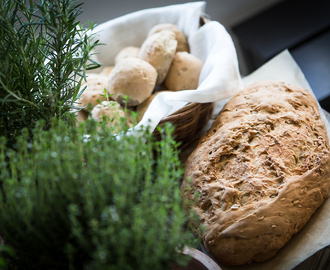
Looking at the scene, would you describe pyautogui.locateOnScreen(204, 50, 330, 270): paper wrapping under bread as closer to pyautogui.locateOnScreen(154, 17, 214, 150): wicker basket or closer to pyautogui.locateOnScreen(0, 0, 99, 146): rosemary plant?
pyautogui.locateOnScreen(154, 17, 214, 150): wicker basket

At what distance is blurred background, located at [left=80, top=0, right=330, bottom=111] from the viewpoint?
1573 mm

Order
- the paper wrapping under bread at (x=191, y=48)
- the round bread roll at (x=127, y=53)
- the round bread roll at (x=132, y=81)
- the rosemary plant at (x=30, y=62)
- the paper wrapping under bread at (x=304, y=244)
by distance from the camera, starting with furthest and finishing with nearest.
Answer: the round bread roll at (x=127, y=53) → the round bread roll at (x=132, y=81) → the paper wrapping under bread at (x=191, y=48) → the paper wrapping under bread at (x=304, y=244) → the rosemary plant at (x=30, y=62)

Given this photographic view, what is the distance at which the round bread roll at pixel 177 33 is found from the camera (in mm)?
1464

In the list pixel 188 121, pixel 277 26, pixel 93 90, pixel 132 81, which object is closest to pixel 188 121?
pixel 188 121

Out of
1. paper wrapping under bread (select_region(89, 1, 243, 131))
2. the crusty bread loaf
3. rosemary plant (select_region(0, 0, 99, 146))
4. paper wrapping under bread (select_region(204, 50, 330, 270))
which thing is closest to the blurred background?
paper wrapping under bread (select_region(89, 1, 243, 131))

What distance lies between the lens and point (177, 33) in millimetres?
1461

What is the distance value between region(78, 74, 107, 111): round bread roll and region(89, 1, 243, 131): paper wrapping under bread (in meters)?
0.12

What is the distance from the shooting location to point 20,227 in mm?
513

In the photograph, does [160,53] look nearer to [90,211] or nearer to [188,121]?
[188,121]

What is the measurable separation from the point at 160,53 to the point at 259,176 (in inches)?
26.7

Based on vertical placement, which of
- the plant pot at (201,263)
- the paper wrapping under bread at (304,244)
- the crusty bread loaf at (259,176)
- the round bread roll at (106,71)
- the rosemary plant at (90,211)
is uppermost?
the round bread roll at (106,71)

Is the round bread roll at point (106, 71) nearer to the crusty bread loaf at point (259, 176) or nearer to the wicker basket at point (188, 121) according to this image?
the wicker basket at point (188, 121)

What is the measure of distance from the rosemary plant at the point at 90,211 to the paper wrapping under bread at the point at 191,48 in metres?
0.30

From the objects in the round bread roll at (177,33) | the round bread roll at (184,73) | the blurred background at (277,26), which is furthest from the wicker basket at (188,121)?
the blurred background at (277,26)
